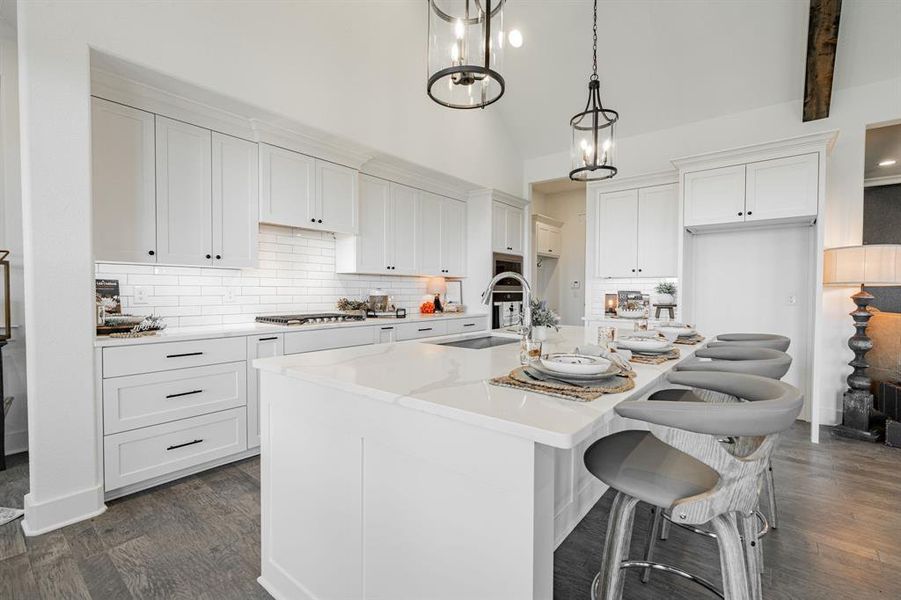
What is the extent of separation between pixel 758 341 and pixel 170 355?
343cm

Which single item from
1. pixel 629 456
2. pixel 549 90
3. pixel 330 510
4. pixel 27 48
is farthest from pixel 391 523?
pixel 549 90

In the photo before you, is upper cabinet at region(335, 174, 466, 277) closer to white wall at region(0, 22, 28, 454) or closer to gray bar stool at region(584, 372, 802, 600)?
white wall at region(0, 22, 28, 454)

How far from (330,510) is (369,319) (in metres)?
2.79

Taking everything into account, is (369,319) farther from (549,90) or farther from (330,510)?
(549,90)

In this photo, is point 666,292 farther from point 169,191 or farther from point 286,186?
point 169,191

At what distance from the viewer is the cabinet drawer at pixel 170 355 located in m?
2.46

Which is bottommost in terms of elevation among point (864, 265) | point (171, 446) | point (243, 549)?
point (243, 549)

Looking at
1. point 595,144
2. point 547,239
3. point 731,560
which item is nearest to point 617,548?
point 731,560

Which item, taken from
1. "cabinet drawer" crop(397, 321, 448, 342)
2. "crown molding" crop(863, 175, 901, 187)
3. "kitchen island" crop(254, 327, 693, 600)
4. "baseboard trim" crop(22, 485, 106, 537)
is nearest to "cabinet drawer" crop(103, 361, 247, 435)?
"baseboard trim" crop(22, 485, 106, 537)

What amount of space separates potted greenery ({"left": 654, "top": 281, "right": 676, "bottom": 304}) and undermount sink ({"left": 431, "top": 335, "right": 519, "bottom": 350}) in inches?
102

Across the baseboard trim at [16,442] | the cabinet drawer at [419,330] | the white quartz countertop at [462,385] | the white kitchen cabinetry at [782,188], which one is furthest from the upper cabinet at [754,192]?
the baseboard trim at [16,442]

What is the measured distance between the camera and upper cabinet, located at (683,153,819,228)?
364cm

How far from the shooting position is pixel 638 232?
5.04 m

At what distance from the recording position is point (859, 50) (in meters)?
3.68
